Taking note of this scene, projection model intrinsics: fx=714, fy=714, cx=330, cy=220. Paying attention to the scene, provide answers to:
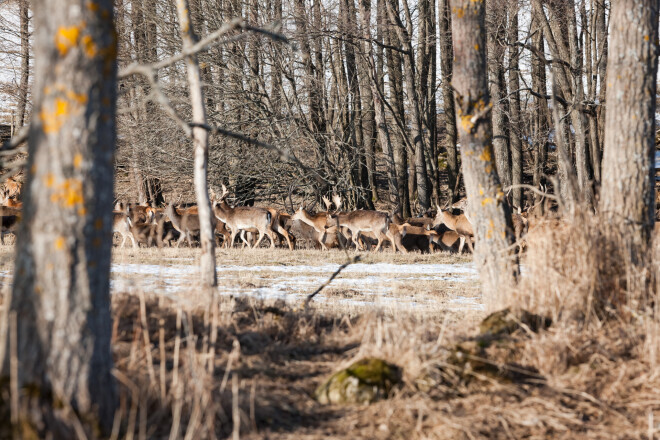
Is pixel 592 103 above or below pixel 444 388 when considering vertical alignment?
above

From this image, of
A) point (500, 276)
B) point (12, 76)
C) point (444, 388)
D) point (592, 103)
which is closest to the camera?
point (444, 388)

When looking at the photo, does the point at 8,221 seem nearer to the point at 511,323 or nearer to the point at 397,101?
the point at 397,101

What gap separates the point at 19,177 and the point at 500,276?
28.9 meters

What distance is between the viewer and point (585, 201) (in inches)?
252

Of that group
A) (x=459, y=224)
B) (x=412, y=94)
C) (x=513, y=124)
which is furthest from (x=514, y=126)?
(x=459, y=224)

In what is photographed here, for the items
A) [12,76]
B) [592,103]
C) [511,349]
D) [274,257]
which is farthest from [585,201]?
[12,76]

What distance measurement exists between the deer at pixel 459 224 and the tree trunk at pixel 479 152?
11960 mm

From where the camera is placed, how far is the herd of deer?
2000 cm

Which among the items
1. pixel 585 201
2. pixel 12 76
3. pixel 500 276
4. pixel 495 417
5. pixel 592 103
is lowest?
pixel 495 417

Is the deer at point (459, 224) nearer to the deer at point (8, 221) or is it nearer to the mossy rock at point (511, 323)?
the deer at point (8, 221)

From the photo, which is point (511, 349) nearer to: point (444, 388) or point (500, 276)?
point (444, 388)

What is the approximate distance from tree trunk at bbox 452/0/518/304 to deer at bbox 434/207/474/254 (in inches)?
471

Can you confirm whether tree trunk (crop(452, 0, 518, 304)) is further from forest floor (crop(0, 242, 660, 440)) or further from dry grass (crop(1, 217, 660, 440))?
forest floor (crop(0, 242, 660, 440))

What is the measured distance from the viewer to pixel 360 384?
4836 millimetres
